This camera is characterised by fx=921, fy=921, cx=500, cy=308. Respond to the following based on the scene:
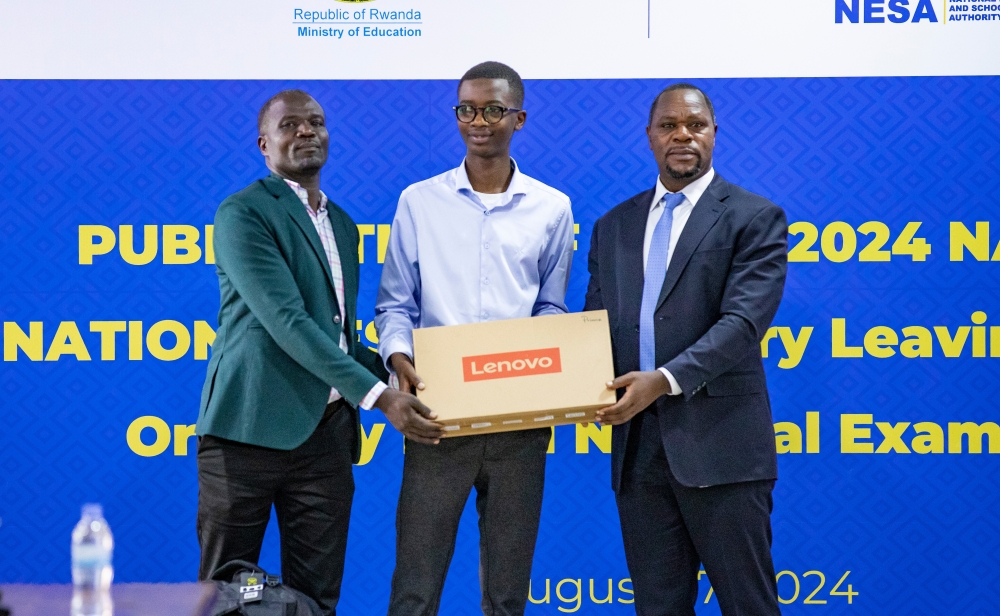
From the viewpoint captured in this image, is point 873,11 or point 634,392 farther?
point 873,11

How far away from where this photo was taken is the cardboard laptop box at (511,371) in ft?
7.47

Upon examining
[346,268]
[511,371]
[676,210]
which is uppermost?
[676,210]

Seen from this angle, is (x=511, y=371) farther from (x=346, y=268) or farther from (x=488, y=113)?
(x=488, y=113)

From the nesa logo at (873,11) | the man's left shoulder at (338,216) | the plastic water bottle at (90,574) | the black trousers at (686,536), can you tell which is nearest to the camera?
the plastic water bottle at (90,574)

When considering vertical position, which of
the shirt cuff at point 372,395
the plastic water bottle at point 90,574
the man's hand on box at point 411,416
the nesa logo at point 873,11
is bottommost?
the plastic water bottle at point 90,574

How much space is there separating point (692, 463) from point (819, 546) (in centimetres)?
136

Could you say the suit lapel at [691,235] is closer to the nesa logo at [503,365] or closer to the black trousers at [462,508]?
the nesa logo at [503,365]

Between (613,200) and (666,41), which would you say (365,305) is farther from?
(666,41)

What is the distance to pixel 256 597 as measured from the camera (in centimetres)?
213

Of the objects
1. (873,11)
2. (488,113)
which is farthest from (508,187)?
(873,11)

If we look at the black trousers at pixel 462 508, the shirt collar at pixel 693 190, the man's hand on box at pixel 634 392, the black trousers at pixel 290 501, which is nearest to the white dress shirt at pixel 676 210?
the shirt collar at pixel 693 190

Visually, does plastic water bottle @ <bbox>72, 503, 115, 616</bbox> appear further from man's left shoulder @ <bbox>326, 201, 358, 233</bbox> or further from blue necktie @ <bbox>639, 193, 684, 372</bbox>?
blue necktie @ <bbox>639, 193, 684, 372</bbox>

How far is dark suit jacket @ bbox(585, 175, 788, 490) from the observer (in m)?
2.37

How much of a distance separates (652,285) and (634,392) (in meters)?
0.33
